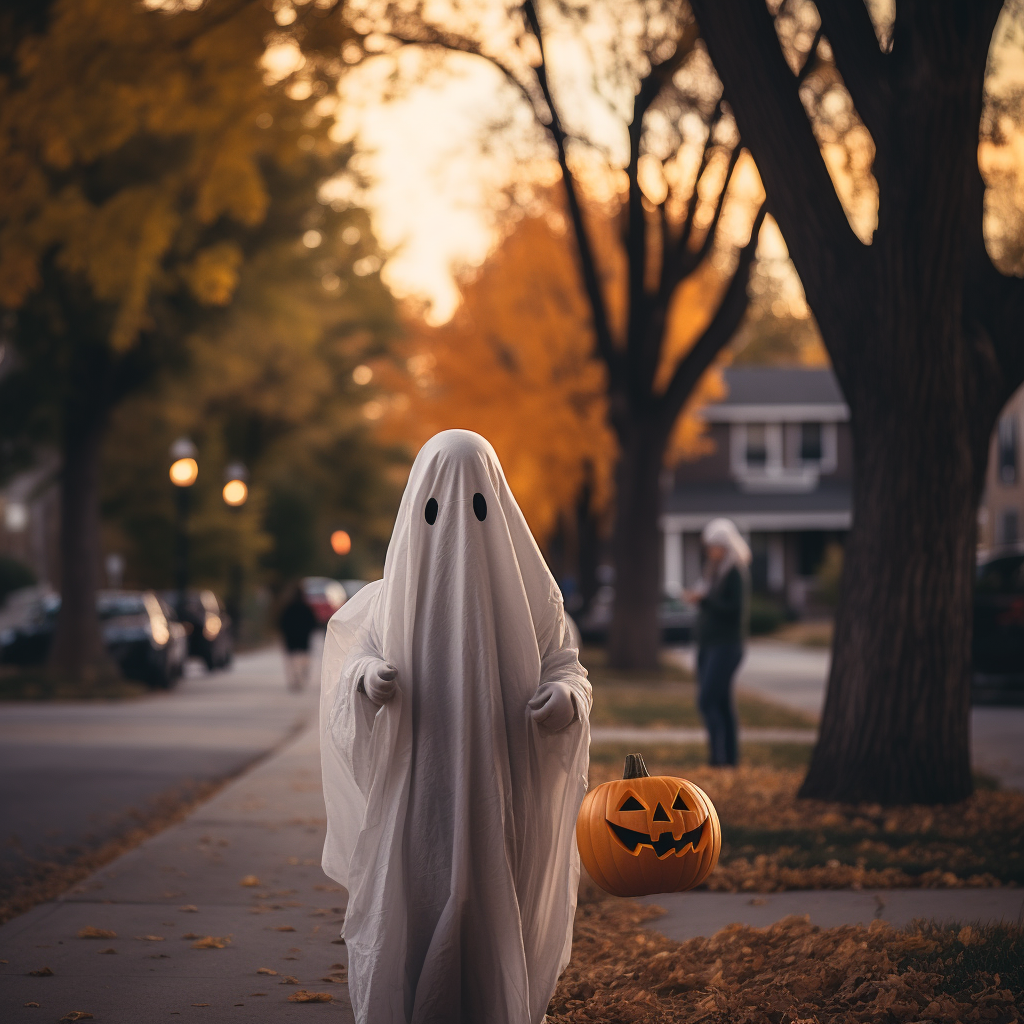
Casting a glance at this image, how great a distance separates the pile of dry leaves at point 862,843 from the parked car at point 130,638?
43.4 ft

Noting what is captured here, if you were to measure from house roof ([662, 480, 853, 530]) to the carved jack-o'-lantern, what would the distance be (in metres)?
38.6

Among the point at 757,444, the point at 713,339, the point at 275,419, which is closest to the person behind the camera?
the point at 713,339

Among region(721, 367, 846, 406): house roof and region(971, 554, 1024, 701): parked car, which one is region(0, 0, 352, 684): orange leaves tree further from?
region(721, 367, 846, 406): house roof

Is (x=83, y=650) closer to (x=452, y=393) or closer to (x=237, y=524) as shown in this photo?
(x=452, y=393)

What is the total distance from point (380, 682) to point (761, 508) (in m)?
40.9

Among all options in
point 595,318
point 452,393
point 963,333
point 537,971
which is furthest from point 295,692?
point 537,971

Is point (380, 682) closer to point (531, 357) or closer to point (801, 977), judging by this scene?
point (801, 977)

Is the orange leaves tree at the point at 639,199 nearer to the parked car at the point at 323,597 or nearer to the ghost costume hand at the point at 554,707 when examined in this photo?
the ghost costume hand at the point at 554,707

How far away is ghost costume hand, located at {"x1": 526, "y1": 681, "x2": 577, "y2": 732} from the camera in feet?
12.7

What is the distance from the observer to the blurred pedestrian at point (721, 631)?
9.98 m

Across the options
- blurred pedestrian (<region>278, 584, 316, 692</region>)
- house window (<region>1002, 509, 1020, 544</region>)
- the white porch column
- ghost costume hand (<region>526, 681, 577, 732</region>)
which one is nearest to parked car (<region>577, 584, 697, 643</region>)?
the white porch column

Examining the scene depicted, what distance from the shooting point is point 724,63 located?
26.5ft

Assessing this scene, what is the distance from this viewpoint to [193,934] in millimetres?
5754

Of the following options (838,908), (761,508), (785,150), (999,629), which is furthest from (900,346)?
(761,508)
